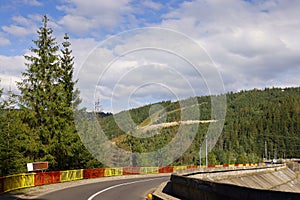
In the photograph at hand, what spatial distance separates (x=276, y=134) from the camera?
19912 cm

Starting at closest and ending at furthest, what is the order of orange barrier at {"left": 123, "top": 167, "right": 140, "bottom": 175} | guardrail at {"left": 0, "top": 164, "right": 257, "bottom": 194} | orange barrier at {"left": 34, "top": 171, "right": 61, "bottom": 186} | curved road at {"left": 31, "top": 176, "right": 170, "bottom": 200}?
curved road at {"left": 31, "top": 176, "right": 170, "bottom": 200} < guardrail at {"left": 0, "top": 164, "right": 257, "bottom": 194} < orange barrier at {"left": 34, "top": 171, "right": 61, "bottom": 186} < orange barrier at {"left": 123, "top": 167, "right": 140, "bottom": 175}

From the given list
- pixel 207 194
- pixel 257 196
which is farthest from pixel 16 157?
pixel 257 196

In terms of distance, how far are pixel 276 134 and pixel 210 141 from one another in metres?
42.9

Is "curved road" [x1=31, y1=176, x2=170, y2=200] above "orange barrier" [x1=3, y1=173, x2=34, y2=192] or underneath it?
underneath

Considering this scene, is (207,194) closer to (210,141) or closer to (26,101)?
(26,101)

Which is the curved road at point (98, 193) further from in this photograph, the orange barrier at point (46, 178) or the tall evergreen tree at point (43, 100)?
the tall evergreen tree at point (43, 100)

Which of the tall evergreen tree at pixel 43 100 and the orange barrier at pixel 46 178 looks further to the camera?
the tall evergreen tree at pixel 43 100

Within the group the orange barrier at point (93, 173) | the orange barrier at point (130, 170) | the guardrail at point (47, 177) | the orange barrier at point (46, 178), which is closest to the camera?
the guardrail at point (47, 177)

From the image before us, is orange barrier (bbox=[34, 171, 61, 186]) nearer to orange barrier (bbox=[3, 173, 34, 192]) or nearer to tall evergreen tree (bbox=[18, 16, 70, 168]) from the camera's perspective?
orange barrier (bbox=[3, 173, 34, 192])

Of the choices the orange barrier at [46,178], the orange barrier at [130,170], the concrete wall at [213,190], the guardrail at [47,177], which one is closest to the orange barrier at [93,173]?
the guardrail at [47,177]

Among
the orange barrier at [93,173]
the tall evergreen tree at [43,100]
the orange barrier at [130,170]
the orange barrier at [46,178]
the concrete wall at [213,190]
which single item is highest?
the tall evergreen tree at [43,100]

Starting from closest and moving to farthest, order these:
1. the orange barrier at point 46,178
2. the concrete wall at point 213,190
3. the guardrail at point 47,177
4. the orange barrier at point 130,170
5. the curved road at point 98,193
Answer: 1. the concrete wall at point 213,190
2. the curved road at point 98,193
3. the guardrail at point 47,177
4. the orange barrier at point 46,178
5. the orange barrier at point 130,170

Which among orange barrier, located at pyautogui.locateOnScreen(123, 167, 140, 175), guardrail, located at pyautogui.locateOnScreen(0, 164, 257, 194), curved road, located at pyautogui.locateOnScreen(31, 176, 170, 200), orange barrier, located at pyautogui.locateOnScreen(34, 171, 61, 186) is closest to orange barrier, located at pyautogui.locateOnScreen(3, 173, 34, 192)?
guardrail, located at pyautogui.locateOnScreen(0, 164, 257, 194)

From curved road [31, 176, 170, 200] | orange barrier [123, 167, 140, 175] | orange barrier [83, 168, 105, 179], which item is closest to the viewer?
curved road [31, 176, 170, 200]
